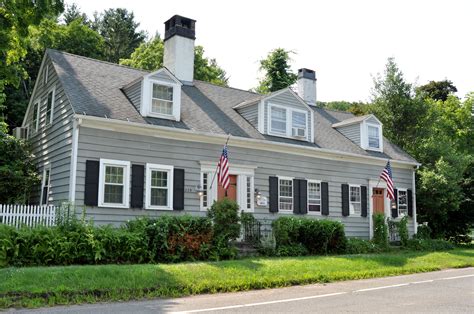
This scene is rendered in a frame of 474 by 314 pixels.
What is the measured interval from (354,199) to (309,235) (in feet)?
18.9

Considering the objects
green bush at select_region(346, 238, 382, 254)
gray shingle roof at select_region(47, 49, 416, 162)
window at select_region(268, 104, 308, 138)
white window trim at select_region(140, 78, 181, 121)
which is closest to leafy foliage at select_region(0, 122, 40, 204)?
gray shingle roof at select_region(47, 49, 416, 162)

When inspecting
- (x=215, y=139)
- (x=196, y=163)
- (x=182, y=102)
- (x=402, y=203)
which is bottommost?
(x=402, y=203)

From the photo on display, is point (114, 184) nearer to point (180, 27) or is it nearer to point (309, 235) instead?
point (309, 235)

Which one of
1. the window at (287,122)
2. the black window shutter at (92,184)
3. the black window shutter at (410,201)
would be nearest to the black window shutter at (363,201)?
the black window shutter at (410,201)

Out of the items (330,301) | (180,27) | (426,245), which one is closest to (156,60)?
(180,27)

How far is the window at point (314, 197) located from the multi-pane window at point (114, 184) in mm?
8162

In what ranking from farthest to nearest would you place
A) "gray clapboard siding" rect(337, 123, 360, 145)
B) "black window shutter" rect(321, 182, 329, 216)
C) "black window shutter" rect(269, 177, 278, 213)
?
"gray clapboard siding" rect(337, 123, 360, 145) < "black window shutter" rect(321, 182, 329, 216) < "black window shutter" rect(269, 177, 278, 213)

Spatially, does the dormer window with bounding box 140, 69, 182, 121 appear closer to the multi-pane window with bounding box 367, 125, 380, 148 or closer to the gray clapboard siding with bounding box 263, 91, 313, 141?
the gray clapboard siding with bounding box 263, 91, 313, 141

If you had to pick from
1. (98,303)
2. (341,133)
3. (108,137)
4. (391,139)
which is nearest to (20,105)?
(108,137)

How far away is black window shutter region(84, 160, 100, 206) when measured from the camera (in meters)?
14.3

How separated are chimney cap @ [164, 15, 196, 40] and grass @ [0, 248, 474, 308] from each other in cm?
1145

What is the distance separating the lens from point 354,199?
2142 centimetres

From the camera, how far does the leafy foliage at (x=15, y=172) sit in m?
15.5

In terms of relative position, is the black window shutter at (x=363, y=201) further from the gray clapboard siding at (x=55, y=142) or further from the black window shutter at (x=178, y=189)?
the gray clapboard siding at (x=55, y=142)
